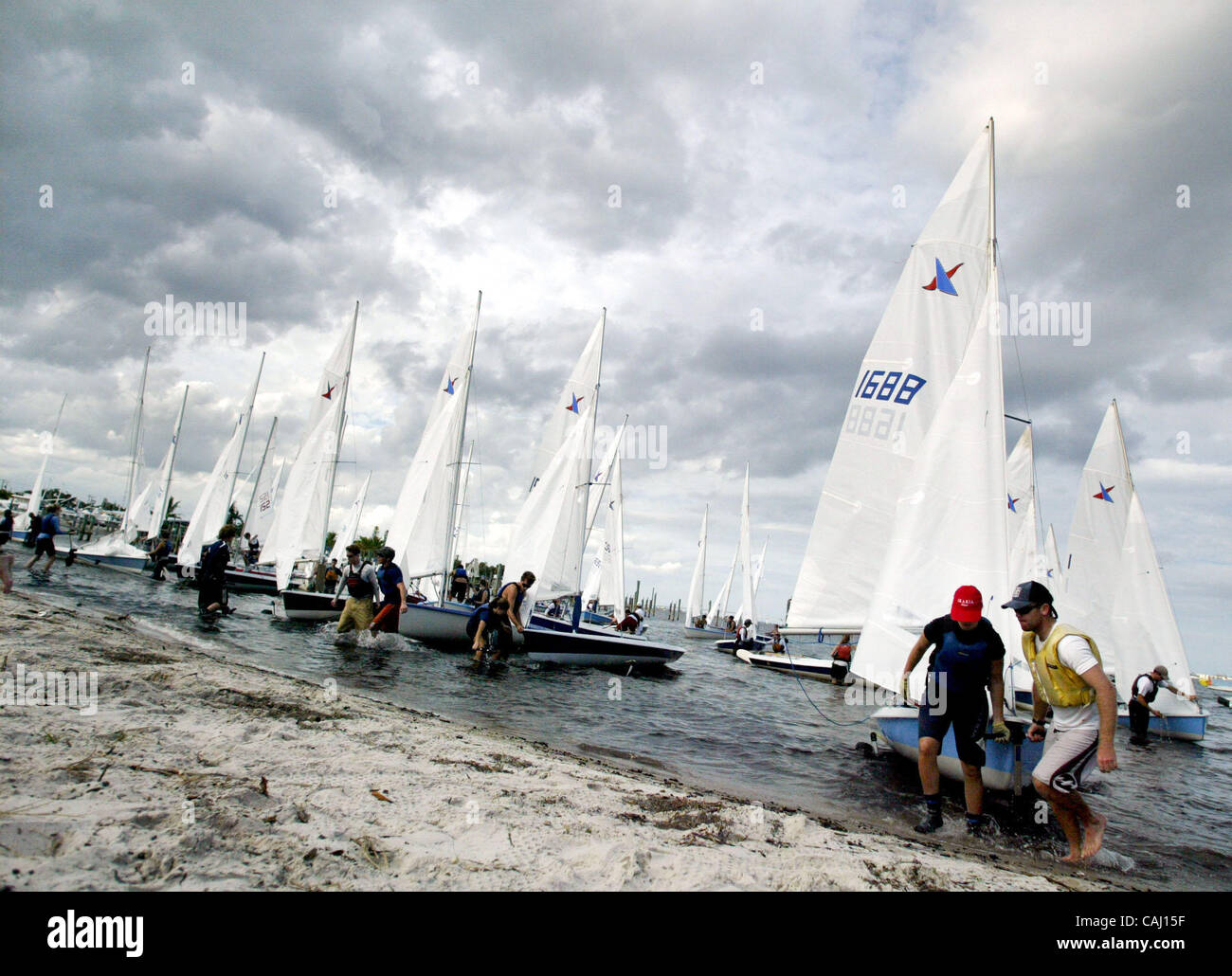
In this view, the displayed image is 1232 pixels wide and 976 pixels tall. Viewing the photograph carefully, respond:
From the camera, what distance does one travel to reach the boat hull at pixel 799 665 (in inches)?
1004

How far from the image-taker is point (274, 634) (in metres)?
15.4

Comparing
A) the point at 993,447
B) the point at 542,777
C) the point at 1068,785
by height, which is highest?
the point at 993,447

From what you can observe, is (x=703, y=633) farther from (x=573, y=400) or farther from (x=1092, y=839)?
(x=1092, y=839)

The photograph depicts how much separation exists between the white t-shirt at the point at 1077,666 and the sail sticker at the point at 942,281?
269 inches

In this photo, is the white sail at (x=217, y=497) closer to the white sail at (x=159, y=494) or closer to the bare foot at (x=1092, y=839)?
the white sail at (x=159, y=494)

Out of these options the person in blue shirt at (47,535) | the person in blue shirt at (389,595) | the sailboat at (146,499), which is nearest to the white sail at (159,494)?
the sailboat at (146,499)

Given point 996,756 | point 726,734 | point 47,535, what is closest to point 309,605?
point 47,535

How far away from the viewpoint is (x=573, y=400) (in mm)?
22484

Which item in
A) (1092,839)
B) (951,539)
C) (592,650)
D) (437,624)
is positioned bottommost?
(592,650)

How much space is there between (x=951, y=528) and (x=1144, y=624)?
13702mm

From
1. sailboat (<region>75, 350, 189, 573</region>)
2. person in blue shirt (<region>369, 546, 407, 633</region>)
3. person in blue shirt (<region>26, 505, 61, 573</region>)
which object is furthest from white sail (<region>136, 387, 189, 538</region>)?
person in blue shirt (<region>369, 546, 407, 633</region>)
